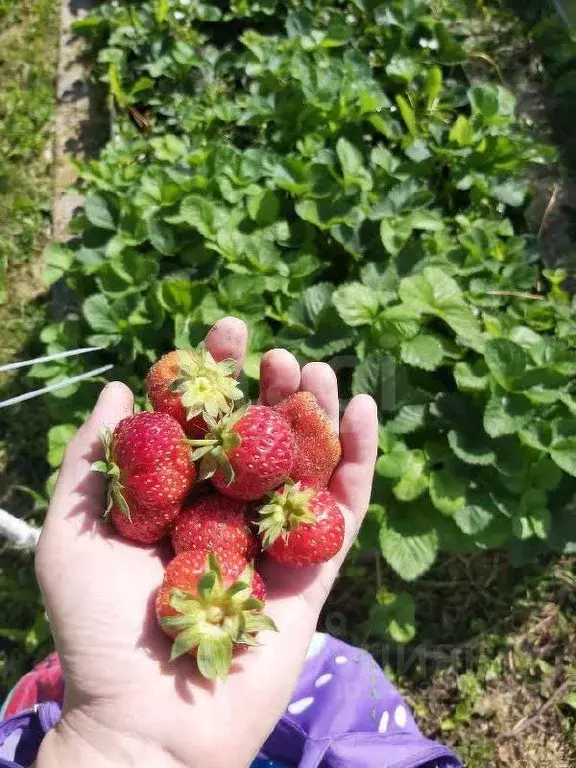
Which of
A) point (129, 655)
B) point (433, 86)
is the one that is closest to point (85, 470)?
point (129, 655)

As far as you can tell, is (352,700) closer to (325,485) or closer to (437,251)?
(325,485)

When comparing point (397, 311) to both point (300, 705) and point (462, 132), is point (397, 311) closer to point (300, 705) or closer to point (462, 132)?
point (462, 132)

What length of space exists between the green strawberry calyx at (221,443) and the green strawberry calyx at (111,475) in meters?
0.16

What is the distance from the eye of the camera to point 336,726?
2.02 meters

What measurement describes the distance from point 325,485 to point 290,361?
32 cm

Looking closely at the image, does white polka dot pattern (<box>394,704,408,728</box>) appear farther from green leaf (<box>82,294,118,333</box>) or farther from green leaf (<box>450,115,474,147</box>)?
green leaf (<box>450,115,474,147</box>)

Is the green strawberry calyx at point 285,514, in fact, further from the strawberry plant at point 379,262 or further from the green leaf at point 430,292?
the green leaf at point 430,292

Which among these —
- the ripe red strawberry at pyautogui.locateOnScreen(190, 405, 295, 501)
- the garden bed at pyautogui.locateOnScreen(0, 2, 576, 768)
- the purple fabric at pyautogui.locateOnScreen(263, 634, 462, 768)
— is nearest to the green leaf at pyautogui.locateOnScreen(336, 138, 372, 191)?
the garden bed at pyautogui.locateOnScreen(0, 2, 576, 768)

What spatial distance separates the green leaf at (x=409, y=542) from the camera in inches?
88.4

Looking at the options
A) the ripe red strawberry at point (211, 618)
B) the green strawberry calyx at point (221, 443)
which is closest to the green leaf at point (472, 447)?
the green strawberry calyx at point (221, 443)

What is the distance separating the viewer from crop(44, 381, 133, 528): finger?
1.68 metres

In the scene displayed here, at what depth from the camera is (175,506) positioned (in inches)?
65.1

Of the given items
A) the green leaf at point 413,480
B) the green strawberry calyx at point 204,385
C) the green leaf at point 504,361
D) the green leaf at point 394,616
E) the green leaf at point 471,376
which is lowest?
the green leaf at point 394,616

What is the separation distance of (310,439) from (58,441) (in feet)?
3.47
